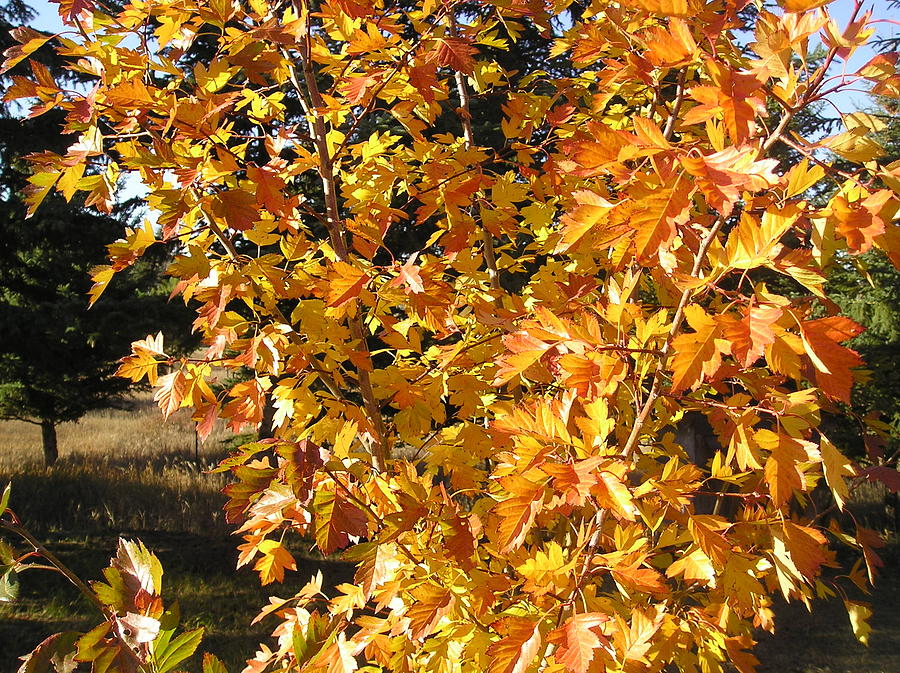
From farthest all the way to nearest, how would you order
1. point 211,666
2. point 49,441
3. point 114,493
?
point 49,441 < point 114,493 < point 211,666

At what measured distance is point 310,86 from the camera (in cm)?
162

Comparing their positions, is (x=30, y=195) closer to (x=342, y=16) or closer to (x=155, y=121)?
(x=155, y=121)

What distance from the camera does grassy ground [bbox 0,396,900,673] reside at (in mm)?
4848

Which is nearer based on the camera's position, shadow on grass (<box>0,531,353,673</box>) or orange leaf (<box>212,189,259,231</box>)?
orange leaf (<box>212,189,259,231</box>)

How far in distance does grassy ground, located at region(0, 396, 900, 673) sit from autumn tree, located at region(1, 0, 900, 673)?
11.2ft

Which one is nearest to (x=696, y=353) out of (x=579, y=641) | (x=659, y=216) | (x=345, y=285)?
(x=659, y=216)

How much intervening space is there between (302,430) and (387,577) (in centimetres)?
54

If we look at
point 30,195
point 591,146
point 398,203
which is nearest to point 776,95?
point 591,146

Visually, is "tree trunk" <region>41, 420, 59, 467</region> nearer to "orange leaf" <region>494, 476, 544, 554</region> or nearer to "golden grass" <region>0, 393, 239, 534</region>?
"golden grass" <region>0, 393, 239, 534</region>

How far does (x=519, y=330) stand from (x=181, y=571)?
222 inches

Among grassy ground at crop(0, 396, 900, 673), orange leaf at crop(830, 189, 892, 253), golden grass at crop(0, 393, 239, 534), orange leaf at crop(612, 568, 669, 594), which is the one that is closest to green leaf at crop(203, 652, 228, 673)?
orange leaf at crop(612, 568, 669, 594)

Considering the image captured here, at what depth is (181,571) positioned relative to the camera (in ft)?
19.5

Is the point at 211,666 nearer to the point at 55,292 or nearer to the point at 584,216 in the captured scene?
the point at 584,216

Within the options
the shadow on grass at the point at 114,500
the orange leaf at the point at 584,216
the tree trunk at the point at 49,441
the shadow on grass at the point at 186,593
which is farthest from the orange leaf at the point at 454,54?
the tree trunk at the point at 49,441
